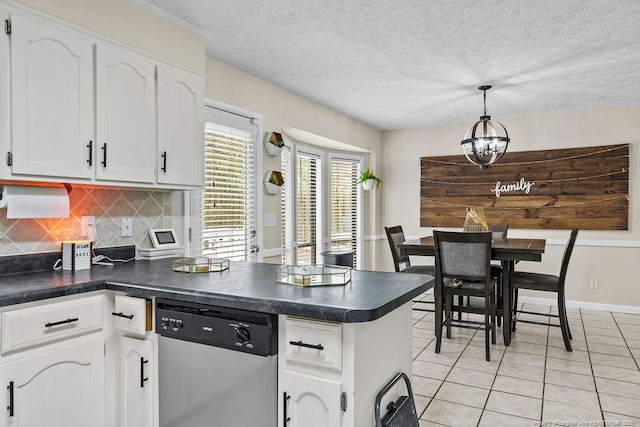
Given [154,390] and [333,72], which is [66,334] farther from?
[333,72]

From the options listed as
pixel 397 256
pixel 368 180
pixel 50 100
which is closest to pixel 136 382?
pixel 50 100

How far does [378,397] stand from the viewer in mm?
1575

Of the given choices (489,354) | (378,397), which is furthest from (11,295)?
(489,354)


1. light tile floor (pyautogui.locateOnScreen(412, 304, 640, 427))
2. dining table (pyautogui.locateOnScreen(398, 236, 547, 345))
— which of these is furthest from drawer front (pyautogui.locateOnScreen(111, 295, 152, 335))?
dining table (pyautogui.locateOnScreen(398, 236, 547, 345))

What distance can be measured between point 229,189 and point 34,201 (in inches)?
61.3

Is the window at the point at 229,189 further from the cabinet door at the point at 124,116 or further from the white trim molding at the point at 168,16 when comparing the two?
the cabinet door at the point at 124,116

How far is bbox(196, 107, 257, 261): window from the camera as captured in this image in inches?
130

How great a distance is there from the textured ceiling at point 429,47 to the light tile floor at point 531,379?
7.72ft

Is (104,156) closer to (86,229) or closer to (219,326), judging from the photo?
(86,229)

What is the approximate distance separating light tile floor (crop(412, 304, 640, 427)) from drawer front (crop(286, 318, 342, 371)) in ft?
4.30

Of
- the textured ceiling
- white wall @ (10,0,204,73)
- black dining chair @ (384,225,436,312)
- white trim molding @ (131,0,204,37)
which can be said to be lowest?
black dining chair @ (384,225,436,312)

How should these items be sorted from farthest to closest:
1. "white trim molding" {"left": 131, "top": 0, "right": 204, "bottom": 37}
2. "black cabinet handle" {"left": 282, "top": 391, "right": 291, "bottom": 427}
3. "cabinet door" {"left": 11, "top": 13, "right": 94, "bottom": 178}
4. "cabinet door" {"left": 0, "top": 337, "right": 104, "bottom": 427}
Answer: "white trim molding" {"left": 131, "top": 0, "right": 204, "bottom": 37} → "cabinet door" {"left": 11, "top": 13, "right": 94, "bottom": 178} → "cabinet door" {"left": 0, "top": 337, "right": 104, "bottom": 427} → "black cabinet handle" {"left": 282, "top": 391, "right": 291, "bottom": 427}

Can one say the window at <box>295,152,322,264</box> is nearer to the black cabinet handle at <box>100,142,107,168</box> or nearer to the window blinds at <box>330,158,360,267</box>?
the window blinds at <box>330,158,360,267</box>

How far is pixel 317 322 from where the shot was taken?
147 cm
